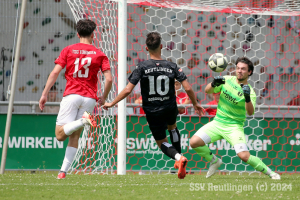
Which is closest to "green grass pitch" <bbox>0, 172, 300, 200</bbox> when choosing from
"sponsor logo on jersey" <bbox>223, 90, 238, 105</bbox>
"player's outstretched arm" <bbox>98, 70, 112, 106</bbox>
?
"player's outstretched arm" <bbox>98, 70, 112, 106</bbox>

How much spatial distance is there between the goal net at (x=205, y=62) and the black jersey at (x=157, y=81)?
1.82m

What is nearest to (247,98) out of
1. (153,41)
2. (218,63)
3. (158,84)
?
(218,63)

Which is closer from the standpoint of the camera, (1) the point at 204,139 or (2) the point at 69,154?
(2) the point at 69,154

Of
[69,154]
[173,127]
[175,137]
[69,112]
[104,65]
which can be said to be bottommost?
[69,154]

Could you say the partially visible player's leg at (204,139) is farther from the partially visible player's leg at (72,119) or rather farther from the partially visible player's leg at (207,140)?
the partially visible player's leg at (72,119)

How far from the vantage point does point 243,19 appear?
7805 mm

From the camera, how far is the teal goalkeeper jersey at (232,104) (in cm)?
488

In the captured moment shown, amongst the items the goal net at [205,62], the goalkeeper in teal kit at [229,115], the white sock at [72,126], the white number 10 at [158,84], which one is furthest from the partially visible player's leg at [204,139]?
the goal net at [205,62]

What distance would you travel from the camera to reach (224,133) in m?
4.88

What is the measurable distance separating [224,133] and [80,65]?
1901mm

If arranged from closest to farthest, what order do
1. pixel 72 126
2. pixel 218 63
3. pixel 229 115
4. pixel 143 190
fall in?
pixel 143 190 < pixel 72 126 < pixel 218 63 < pixel 229 115

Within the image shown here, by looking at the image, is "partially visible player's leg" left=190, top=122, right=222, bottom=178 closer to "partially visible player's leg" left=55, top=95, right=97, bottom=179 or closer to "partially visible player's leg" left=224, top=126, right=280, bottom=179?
"partially visible player's leg" left=224, top=126, right=280, bottom=179

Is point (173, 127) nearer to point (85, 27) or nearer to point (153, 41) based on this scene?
point (153, 41)

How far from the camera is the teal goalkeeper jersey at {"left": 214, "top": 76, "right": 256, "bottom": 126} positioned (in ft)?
16.0
